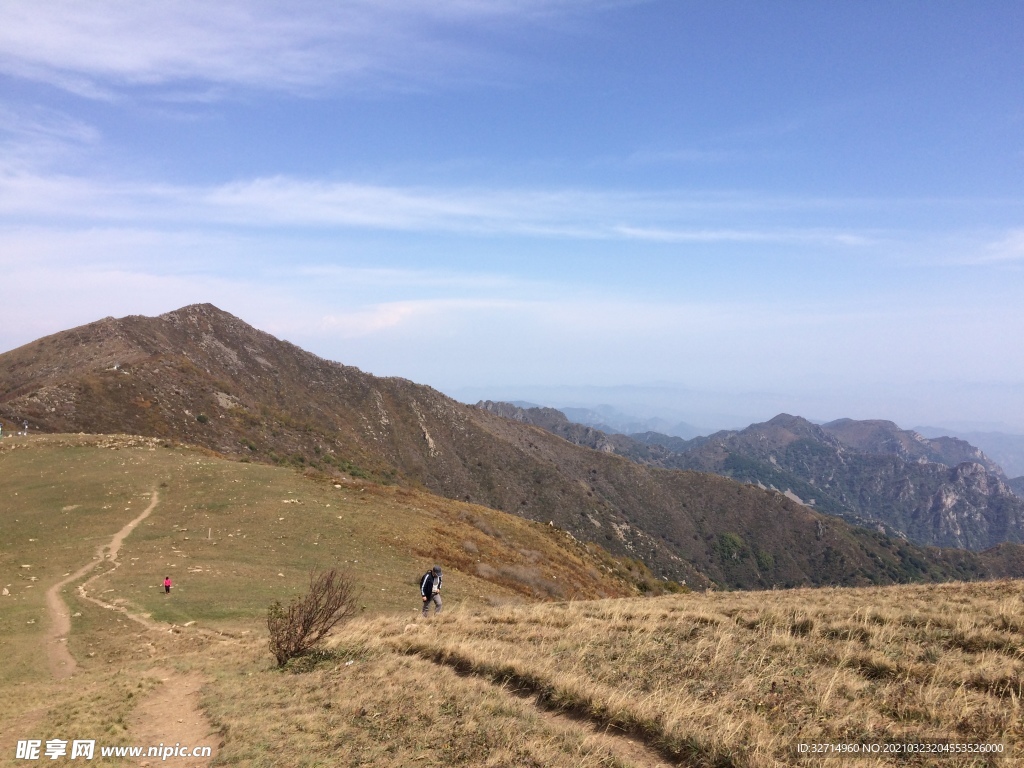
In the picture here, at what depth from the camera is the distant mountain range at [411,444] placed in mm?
66875

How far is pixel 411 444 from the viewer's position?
4754 inches

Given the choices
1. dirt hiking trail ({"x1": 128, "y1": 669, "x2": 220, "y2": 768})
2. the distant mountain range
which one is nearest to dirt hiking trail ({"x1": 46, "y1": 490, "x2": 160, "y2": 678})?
dirt hiking trail ({"x1": 128, "y1": 669, "x2": 220, "y2": 768})

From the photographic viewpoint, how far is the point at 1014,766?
6.52 meters

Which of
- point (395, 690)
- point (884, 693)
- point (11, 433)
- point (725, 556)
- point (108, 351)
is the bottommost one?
point (725, 556)

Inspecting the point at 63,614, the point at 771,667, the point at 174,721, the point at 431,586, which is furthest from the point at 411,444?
the point at 771,667

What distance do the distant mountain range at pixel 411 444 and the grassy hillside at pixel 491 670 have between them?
121 feet

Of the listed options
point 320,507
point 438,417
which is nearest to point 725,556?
point 438,417

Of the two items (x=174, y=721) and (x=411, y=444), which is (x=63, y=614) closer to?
(x=174, y=721)

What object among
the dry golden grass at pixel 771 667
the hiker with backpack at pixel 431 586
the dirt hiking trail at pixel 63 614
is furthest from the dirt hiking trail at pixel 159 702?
the hiker with backpack at pixel 431 586

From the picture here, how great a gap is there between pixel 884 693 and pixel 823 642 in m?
2.87

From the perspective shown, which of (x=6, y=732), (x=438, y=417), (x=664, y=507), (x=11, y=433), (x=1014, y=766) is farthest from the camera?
(x=664, y=507)

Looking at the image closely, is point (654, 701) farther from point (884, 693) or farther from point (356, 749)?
point (356, 749)

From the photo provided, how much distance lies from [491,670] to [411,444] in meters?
111

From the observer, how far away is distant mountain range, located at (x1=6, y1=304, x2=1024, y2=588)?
66.9m
